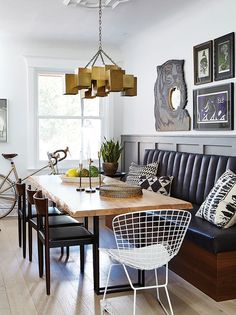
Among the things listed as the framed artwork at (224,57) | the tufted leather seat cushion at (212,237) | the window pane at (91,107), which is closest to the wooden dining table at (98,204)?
the tufted leather seat cushion at (212,237)

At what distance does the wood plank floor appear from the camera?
2900mm

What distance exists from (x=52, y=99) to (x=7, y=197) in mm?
1597

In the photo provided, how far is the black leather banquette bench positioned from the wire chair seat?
0.53 m

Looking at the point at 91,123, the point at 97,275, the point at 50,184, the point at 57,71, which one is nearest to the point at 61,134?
the point at 91,123

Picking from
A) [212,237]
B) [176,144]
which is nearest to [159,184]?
[176,144]

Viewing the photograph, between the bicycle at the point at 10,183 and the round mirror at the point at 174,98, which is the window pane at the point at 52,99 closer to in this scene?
the bicycle at the point at 10,183

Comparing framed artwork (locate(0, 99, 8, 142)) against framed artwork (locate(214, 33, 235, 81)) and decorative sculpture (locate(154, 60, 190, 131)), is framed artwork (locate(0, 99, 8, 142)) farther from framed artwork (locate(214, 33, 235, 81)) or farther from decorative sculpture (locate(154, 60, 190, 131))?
framed artwork (locate(214, 33, 235, 81))

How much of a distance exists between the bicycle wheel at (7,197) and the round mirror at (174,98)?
2.55 metres

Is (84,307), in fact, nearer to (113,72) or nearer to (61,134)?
(113,72)

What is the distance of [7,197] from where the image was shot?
604 cm

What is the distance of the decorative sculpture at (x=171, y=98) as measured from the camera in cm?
489

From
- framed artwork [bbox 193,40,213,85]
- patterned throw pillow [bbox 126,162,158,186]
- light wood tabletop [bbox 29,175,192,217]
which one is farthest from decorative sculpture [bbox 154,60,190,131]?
light wood tabletop [bbox 29,175,192,217]

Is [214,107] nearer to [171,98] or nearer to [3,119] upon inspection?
[171,98]

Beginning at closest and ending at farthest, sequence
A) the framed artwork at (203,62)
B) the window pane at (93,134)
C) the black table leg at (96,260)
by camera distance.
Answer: the black table leg at (96,260), the framed artwork at (203,62), the window pane at (93,134)
